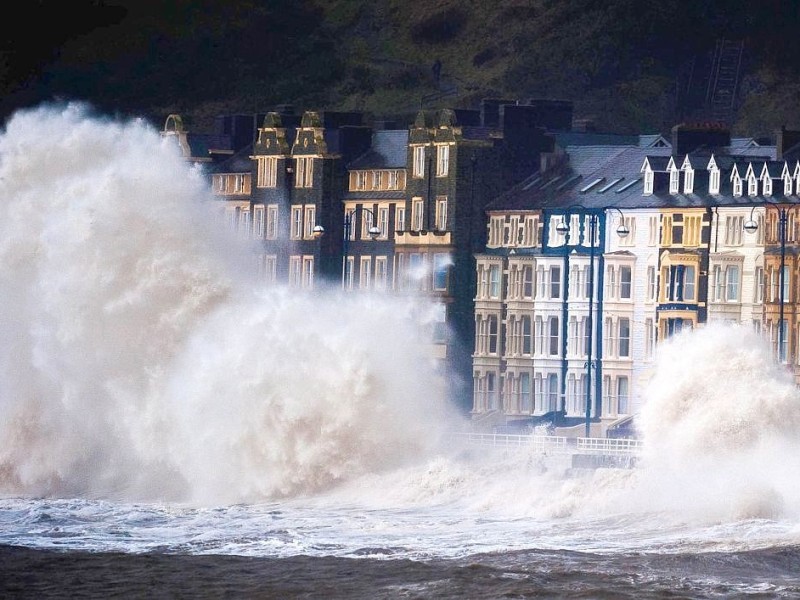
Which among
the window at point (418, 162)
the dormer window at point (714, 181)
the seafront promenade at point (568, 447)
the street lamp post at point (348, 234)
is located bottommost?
the seafront promenade at point (568, 447)

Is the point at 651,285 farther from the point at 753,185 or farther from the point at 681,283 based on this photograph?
the point at 753,185

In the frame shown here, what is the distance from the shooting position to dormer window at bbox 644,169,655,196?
10256 cm

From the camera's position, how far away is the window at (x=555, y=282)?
106062 mm

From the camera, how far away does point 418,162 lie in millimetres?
111000

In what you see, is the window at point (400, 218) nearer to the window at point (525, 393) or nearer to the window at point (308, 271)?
the window at point (308, 271)

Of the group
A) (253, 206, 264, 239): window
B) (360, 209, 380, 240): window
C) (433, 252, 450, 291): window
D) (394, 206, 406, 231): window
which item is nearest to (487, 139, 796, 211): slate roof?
(433, 252, 450, 291): window

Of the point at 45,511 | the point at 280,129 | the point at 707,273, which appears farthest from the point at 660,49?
the point at 45,511

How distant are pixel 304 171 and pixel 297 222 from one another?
215 cm

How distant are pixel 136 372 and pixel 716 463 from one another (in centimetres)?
2023

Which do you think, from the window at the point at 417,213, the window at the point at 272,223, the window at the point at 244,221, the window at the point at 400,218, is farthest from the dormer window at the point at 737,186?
the window at the point at 244,221

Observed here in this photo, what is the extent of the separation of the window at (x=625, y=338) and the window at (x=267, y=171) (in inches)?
782

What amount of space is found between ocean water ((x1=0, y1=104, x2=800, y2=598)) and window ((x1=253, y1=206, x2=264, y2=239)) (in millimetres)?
25005

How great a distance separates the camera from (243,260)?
88125 mm

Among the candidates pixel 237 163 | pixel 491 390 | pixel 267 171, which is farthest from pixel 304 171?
pixel 491 390
